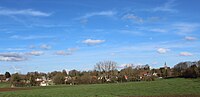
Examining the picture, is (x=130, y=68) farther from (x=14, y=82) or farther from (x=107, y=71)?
(x=14, y=82)

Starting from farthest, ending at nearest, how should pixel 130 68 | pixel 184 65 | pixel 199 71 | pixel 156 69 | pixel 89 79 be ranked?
pixel 156 69, pixel 184 65, pixel 130 68, pixel 89 79, pixel 199 71

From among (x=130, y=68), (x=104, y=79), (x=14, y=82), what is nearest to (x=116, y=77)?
(x=104, y=79)

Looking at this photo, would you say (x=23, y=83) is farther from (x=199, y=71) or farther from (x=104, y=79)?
(x=199, y=71)

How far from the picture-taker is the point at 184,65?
158 m

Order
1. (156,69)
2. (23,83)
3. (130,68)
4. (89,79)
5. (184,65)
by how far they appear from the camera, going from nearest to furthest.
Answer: (89,79), (23,83), (130,68), (184,65), (156,69)

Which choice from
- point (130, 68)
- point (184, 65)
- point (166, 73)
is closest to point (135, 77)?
point (130, 68)

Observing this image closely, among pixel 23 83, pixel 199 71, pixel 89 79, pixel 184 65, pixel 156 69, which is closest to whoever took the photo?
pixel 199 71

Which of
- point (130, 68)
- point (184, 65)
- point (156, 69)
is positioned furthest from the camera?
point (156, 69)

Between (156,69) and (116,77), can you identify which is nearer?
(116,77)

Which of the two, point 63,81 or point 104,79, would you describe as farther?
point 63,81

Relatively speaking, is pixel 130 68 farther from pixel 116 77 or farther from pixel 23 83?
pixel 23 83

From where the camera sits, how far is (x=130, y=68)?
14675 centimetres

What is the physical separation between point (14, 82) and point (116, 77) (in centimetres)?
5049

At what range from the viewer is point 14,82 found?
137375mm
